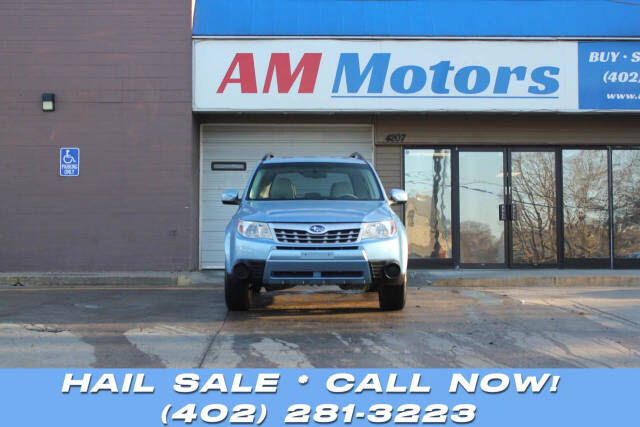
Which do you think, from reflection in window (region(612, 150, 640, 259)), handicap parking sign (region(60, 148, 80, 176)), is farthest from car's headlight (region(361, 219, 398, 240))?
reflection in window (region(612, 150, 640, 259))

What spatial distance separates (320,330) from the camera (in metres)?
6.27

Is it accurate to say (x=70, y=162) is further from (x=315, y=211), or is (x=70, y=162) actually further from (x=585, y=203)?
(x=585, y=203)

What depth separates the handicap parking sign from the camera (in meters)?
11.3

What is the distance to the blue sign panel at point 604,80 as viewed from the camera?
1125 cm

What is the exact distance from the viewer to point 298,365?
487cm

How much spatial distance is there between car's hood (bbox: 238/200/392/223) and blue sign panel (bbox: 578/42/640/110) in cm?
659

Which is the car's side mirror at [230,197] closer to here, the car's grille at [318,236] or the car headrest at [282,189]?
the car headrest at [282,189]

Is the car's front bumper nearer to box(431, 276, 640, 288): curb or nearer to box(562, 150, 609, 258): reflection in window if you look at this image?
box(431, 276, 640, 288): curb

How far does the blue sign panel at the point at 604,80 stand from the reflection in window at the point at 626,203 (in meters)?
1.39

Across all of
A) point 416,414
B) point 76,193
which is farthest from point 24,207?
point 416,414

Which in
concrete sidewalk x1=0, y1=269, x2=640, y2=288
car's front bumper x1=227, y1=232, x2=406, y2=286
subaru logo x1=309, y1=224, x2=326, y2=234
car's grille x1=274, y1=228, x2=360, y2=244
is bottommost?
concrete sidewalk x1=0, y1=269, x2=640, y2=288

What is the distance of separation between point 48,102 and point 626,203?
40.3ft

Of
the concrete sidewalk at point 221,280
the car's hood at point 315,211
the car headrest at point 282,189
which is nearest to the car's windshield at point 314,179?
the car headrest at point 282,189

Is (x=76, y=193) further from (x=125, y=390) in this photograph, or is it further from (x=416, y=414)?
(x=416, y=414)
